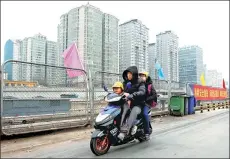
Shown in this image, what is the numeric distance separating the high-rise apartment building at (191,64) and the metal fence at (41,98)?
67.6 feet

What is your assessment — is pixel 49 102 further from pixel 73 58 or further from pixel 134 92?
pixel 73 58

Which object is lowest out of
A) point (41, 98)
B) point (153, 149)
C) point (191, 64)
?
point (153, 149)

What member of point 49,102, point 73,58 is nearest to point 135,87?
point 49,102

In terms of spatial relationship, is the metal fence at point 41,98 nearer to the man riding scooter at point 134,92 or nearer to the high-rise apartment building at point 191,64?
the man riding scooter at point 134,92

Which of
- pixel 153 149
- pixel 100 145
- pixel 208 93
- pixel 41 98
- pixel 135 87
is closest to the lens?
pixel 100 145

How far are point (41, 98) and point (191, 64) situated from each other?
25.8 m

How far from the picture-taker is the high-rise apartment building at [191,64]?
94.2ft

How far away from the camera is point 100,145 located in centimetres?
514

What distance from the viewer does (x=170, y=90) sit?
13.7 meters

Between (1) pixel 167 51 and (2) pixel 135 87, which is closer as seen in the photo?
(2) pixel 135 87

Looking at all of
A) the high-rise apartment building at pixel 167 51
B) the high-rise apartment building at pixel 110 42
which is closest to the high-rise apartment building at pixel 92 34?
the high-rise apartment building at pixel 110 42

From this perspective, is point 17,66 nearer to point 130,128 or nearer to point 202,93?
point 130,128

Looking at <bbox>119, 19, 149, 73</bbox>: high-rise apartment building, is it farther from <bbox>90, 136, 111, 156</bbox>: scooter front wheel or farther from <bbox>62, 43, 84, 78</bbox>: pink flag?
<bbox>90, 136, 111, 156</bbox>: scooter front wheel

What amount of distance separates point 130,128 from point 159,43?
38.4 m
